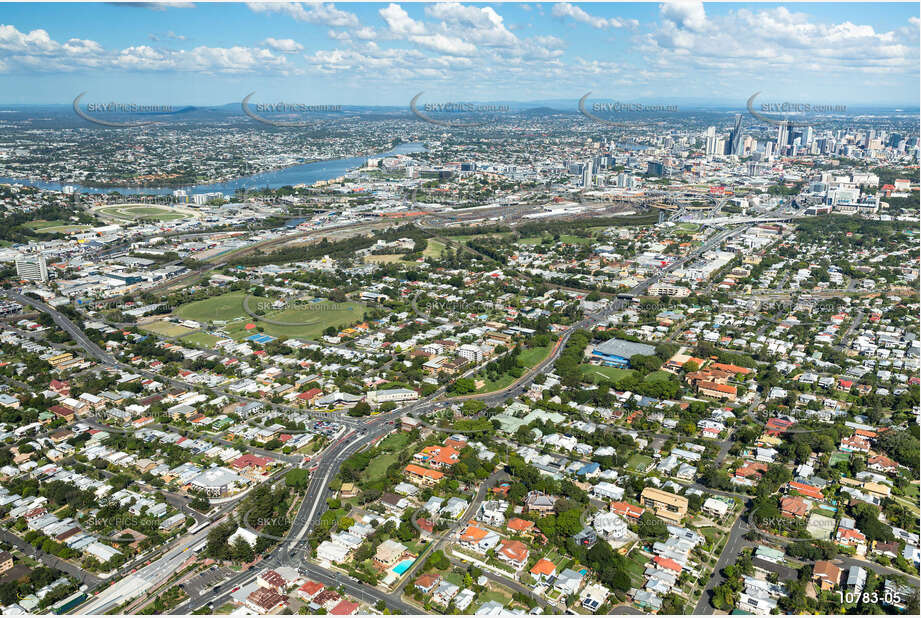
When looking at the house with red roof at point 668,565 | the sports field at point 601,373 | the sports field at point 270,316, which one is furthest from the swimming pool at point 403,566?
the sports field at point 270,316

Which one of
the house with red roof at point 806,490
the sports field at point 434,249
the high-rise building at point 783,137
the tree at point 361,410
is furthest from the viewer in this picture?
the high-rise building at point 783,137

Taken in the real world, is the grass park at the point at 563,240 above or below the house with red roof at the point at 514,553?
above

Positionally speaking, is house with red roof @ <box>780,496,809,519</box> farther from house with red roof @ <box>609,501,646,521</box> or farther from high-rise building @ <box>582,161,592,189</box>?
high-rise building @ <box>582,161,592,189</box>

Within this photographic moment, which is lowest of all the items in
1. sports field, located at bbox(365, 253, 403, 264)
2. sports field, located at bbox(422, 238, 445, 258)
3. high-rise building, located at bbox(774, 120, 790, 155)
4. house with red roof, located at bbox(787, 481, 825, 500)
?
house with red roof, located at bbox(787, 481, 825, 500)

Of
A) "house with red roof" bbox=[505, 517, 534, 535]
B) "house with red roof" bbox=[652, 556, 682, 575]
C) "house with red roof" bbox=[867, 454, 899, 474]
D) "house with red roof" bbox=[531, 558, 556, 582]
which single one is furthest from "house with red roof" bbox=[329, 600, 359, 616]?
"house with red roof" bbox=[867, 454, 899, 474]

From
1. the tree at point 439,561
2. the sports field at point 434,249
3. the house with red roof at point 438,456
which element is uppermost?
the sports field at point 434,249

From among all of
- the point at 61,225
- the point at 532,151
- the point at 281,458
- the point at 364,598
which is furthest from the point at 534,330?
the point at 532,151

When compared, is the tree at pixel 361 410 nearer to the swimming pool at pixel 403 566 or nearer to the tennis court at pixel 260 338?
the swimming pool at pixel 403 566

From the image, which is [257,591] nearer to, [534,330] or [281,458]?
[281,458]
